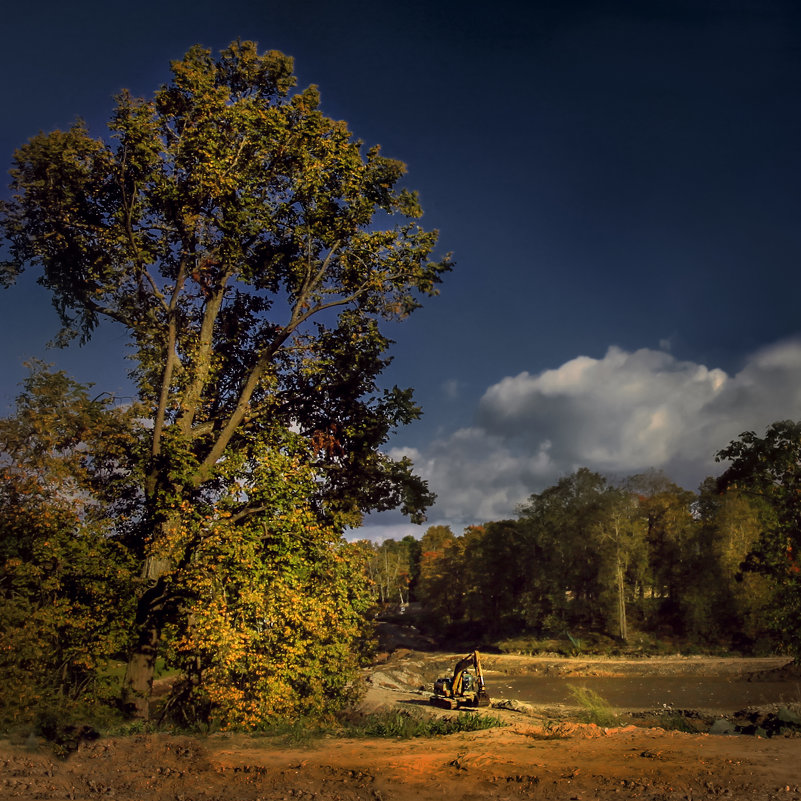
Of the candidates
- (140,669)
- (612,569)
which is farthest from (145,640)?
(612,569)

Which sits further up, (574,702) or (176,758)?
(176,758)

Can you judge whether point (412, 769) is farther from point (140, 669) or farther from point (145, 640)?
point (140, 669)

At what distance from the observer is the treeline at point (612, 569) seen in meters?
53.6

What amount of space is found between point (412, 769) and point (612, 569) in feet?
177

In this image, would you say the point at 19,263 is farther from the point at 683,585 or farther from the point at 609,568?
the point at 683,585

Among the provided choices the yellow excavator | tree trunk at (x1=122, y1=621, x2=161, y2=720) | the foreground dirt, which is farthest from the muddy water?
tree trunk at (x1=122, y1=621, x2=161, y2=720)

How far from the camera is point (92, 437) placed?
13.4 m

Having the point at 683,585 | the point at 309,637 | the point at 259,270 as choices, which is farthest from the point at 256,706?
the point at 683,585

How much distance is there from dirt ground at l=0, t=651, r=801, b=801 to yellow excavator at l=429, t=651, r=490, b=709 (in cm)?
1380

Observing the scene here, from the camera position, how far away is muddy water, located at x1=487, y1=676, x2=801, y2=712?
32531mm

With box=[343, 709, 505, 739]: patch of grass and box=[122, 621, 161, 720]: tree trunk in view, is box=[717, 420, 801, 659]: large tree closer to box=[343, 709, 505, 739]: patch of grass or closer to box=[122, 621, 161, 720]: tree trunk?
box=[343, 709, 505, 739]: patch of grass

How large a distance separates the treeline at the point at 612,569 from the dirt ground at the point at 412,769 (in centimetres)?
4490

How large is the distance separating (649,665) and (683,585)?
545 inches

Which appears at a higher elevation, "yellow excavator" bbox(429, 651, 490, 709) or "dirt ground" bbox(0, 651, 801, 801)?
"dirt ground" bbox(0, 651, 801, 801)
